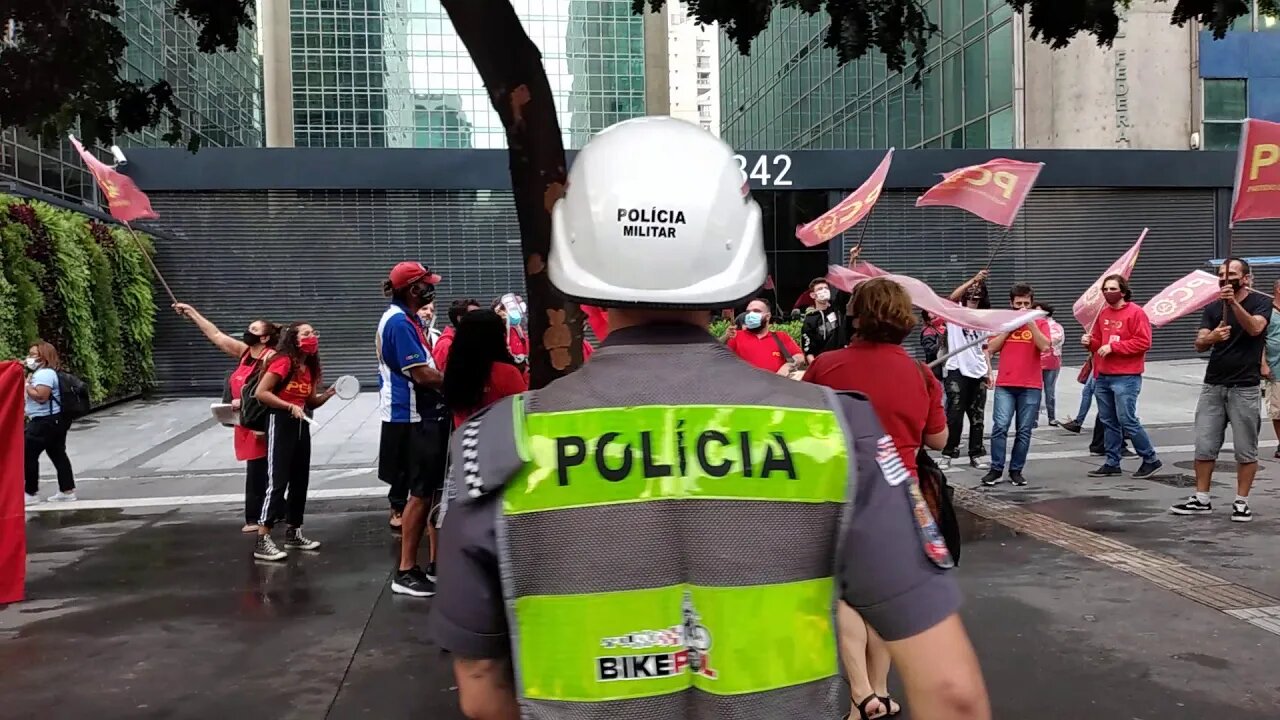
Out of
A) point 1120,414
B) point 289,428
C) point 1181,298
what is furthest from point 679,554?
point 1120,414

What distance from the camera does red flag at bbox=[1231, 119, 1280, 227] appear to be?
264 inches

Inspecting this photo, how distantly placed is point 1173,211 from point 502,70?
21.0 meters

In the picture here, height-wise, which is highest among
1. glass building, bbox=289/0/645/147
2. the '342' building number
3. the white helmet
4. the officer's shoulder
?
glass building, bbox=289/0/645/147

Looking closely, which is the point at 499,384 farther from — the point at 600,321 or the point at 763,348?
the point at 600,321

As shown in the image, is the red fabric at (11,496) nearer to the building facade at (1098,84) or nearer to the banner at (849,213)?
the banner at (849,213)

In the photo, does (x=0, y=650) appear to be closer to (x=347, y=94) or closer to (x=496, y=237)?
(x=496, y=237)

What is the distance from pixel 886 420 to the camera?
3650mm

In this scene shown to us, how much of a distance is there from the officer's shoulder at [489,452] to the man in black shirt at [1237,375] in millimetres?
6980

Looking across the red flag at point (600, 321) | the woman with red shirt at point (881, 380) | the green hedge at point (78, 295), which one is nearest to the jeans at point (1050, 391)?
the woman with red shirt at point (881, 380)

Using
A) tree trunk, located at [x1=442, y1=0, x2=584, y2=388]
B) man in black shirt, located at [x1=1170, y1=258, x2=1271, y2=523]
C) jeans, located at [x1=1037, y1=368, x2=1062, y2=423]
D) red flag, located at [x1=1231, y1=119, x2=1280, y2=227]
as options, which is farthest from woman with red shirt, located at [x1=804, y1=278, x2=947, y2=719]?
jeans, located at [x1=1037, y1=368, x2=1062, y2=423]

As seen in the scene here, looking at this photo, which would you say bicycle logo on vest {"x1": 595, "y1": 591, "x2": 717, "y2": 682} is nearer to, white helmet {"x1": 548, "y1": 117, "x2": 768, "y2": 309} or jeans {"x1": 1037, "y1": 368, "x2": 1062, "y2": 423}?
white helmet {"x1": 548, "y1": 117, "x2": 768, "y2": 309}

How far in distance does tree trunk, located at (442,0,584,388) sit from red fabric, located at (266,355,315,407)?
3.81m

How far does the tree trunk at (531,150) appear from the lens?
3.57 m

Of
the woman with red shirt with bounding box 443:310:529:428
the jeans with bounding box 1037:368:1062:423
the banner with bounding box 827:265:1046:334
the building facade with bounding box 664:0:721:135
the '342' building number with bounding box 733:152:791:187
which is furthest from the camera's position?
the building facade with bounding box 664:0:721:135
